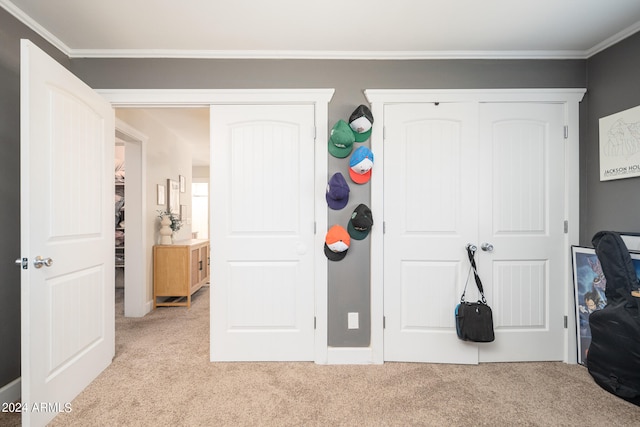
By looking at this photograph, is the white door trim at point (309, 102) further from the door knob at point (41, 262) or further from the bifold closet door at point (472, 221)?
the door knob at point (41, 262)

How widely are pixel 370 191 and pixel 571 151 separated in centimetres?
161

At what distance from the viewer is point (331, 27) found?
210cm

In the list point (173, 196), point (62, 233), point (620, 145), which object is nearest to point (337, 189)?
point (62, 233)

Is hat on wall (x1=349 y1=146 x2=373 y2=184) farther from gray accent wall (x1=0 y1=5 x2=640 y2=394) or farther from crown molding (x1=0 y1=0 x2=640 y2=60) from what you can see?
crown molding (x1=0 y1=0 x2=640 y2=60)

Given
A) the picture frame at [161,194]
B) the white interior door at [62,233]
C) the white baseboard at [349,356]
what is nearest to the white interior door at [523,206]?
the white baseboard at [349,356]

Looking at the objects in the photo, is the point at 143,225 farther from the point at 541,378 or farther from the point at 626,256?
the point at 626,256

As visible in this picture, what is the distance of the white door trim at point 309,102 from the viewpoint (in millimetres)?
2400

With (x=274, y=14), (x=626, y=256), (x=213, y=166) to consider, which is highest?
(x=274, y=14)

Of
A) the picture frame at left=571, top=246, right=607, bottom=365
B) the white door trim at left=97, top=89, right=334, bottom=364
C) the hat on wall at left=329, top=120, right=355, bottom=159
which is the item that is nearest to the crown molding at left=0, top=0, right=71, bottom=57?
the white door trim at left=97, top=89, right=334, bottom=364

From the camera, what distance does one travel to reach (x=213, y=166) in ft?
7.99

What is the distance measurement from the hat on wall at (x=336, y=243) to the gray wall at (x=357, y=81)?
0.20 ft

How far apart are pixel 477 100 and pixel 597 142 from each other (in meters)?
0.94

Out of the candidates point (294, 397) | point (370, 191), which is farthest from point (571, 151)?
point (294, 397)

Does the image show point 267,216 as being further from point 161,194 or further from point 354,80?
point 161,194
